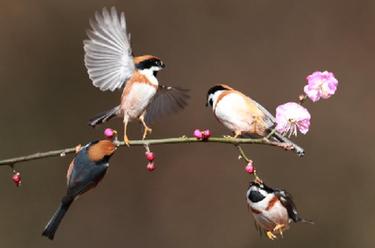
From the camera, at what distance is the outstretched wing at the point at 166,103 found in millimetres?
2602

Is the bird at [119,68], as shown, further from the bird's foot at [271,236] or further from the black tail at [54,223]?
the bird's foot at [271,236]

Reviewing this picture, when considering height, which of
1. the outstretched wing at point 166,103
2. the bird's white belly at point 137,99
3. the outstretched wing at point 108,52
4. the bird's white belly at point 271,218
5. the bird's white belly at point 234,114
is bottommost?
the bird's white belly at point 271,218

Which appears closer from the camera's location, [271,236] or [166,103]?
[271,236]

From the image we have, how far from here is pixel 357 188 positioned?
5320 mm

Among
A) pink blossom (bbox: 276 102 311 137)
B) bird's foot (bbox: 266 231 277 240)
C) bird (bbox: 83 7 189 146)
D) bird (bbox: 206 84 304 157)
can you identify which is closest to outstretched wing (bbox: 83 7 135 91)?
bird (bbox: 83 7 189 146)

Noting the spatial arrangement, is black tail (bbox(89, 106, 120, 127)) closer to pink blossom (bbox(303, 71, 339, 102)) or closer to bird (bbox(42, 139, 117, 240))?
bird (bbox(42, 139, 117, 240))

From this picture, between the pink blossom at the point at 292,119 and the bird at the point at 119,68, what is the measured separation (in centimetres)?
39

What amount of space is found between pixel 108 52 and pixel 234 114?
0.44 m

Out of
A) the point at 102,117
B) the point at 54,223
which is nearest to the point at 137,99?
the point at 102,117

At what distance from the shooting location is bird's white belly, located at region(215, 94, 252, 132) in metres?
2.29

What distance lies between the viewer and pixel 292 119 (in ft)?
7.18

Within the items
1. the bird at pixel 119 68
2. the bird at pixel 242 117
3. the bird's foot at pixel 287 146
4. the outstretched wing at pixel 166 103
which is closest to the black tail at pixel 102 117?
the bird at pixel 119 68

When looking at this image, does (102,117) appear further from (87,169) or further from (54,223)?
(54,223)

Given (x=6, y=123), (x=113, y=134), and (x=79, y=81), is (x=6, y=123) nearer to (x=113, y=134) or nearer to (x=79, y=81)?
(x=79, y=81)
